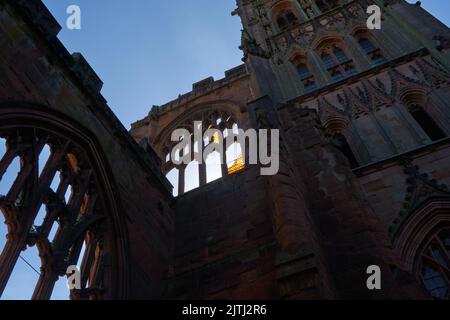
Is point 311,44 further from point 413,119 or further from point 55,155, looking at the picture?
point 55,155

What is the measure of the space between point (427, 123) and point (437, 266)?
4724mm

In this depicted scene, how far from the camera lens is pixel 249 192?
28.7 feet

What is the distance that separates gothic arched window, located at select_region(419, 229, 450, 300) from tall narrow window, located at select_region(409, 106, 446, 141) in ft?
10.7

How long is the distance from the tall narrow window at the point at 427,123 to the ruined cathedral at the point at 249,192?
0.04 metres

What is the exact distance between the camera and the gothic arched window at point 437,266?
853cm

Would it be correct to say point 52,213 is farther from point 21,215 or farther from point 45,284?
point 45,284

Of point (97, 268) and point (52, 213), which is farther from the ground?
point (52, 213)

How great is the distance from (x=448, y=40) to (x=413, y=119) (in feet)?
10.2

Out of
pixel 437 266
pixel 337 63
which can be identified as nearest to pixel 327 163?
pixel 437 266

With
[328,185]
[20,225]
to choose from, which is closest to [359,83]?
[328,185]

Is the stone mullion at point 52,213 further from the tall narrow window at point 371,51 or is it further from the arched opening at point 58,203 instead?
the tall narrow window at point 371,51

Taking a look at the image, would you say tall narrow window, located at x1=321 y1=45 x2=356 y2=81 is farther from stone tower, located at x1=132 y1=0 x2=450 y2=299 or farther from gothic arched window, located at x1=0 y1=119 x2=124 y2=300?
gothic arched window, located at x1=0 y1=119 x2=124 y2=300

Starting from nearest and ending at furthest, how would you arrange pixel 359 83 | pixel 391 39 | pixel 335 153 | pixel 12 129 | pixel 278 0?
pixel 12 129
pixel 335 153
pixel 359 83
pixel 391 39
pixel 278 0

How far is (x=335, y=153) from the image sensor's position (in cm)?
892
